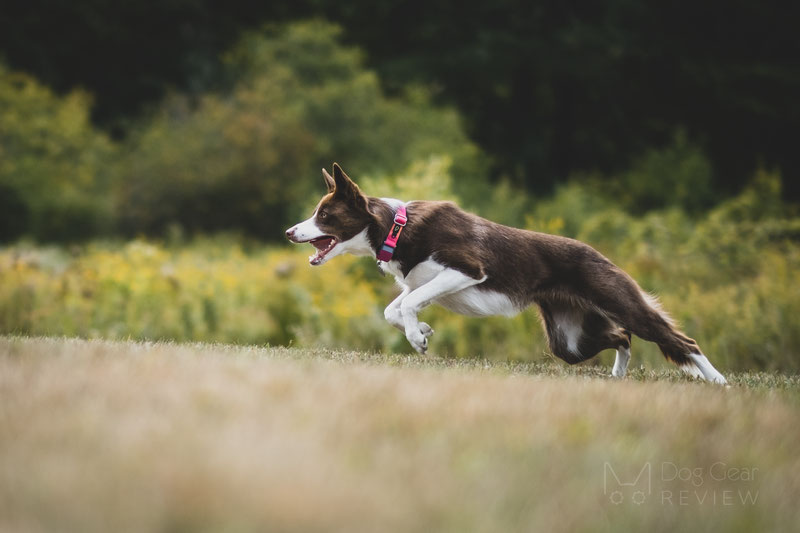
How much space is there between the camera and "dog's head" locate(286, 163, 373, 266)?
21.0 ft

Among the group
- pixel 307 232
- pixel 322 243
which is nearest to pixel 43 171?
pixel 322 243

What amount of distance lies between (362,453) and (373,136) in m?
23.3

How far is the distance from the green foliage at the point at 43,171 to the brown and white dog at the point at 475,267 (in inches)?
669

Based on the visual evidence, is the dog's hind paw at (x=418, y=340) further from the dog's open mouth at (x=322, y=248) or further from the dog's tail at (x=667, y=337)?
the dog's tail at (x=667, y=337)

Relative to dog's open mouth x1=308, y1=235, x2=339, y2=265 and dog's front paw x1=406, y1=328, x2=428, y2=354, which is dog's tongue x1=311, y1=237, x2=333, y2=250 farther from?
dog's front paw x1=406, y1=328, x2=428, y2=354

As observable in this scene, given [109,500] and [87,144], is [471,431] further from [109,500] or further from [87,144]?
[87,144]

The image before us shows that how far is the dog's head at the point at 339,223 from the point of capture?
6414 millimetres

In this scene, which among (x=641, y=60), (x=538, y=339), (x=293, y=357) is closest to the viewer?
(x=293, y=357)

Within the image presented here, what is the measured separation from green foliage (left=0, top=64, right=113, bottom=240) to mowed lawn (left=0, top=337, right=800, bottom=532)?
18253mm

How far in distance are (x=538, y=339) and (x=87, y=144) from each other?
17615 millimetres

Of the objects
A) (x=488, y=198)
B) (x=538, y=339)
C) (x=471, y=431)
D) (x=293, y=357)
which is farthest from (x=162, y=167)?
(x=471, y=431)

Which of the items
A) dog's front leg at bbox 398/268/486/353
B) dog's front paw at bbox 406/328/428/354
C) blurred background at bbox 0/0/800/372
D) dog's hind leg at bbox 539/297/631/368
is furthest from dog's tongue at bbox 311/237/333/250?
blurred background at bbox 0/0/800/372

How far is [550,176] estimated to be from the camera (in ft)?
97.1

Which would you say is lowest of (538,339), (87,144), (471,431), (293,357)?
(87,144)
